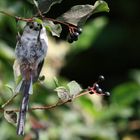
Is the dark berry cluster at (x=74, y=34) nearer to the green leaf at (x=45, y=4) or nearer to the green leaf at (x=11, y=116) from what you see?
the green leaf at (x=45, y=4)

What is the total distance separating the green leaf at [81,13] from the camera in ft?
3.41

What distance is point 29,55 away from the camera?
3.32 ft

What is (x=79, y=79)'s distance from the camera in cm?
405

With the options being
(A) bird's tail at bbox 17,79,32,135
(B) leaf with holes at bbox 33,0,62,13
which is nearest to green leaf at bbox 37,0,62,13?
(B) leaf with holes at bbox 33,0,62,13

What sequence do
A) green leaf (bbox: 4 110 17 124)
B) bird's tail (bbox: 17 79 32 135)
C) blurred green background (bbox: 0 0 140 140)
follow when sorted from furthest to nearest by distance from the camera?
blurred green background (bbox: 0 0 140 140) → green leaf (bbox: 4 110 17 124) → bird's tail (bbox: 17 79 32 135)

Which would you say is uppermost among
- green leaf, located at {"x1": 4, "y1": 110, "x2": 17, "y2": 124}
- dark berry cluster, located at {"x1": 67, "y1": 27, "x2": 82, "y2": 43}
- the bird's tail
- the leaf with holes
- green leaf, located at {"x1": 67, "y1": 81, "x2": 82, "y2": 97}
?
the leaf with holes

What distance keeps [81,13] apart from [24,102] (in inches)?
7.3

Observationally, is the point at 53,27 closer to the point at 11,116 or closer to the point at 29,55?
the point at 29,55

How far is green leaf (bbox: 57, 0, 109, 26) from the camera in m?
1.04

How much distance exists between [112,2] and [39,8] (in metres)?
2.96

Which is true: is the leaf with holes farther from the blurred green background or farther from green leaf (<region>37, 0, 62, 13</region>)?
the blurred green background

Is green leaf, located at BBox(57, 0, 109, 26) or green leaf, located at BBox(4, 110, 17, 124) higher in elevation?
green leaf, located at BBox(57, 0, 109, 26)

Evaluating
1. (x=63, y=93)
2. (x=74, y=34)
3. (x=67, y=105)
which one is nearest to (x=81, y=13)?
(x=74, y=34)

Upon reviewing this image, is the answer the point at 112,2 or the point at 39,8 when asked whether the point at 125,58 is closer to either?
the point at 112,2
